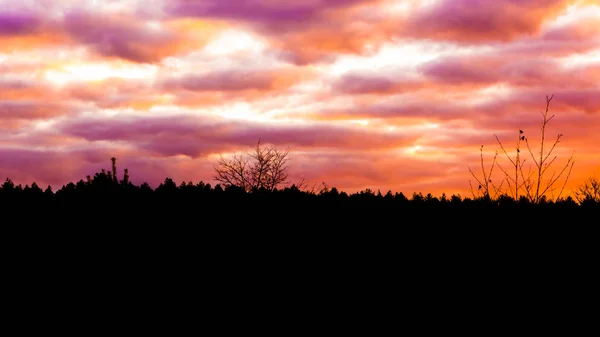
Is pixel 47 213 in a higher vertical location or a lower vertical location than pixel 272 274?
higher

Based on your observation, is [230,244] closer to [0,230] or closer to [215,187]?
[215,187]

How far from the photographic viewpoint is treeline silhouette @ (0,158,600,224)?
9.03 m

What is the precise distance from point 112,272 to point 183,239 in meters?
0.97

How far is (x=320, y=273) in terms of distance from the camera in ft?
32.7

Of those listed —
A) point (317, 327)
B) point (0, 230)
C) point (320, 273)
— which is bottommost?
point (317, 327)

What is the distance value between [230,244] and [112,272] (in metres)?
1.55

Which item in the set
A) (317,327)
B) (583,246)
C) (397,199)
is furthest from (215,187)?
(583,246)

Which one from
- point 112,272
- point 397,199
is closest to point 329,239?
point 397,199

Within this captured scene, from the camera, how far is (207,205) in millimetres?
9562

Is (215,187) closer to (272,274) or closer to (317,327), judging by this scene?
(272,274)

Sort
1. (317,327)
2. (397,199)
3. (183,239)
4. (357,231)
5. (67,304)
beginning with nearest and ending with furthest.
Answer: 1. (67,304)
2. (183,239)
3. (317,327)
4. (357,231)
5. (397,199)

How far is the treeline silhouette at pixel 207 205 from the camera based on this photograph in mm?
9031

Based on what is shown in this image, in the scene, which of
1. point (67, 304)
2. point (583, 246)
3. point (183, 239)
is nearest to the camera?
point (67, 304)

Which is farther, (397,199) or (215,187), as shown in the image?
(397,199)
